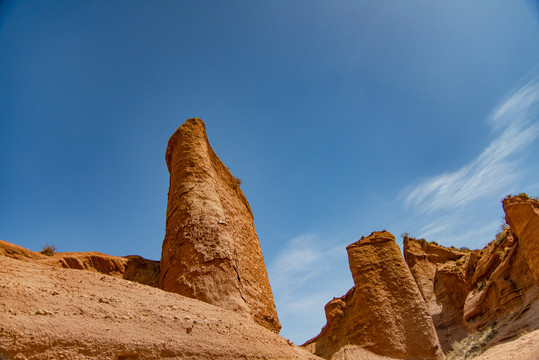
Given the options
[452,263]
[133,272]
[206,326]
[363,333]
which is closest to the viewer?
[206,326]

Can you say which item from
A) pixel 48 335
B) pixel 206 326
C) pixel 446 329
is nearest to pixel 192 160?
pixel 206 326

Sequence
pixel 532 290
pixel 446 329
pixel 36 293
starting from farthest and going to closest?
pixel 446 329
pixel 532 290
pixel 36 293

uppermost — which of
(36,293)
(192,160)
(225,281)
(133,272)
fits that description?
(192,160)

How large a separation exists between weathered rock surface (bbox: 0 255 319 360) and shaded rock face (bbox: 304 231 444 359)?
10937 mm

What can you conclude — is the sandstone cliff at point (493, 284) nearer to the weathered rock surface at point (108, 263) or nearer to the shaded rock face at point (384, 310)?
the shaded rock face at point (384, 310)

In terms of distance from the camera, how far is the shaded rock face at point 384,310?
13992mm

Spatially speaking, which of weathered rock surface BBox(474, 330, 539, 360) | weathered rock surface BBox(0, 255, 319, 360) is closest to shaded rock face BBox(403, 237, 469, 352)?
weathered rock surface BBox(474, 330, 539, 360)

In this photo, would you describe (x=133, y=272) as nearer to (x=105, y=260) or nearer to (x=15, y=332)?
(x=105, y=260)

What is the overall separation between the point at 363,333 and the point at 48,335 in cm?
1487

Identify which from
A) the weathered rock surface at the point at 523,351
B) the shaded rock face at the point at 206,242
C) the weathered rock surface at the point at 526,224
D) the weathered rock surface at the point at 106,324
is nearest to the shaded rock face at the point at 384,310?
the weathered rock surface at the point at 526,224

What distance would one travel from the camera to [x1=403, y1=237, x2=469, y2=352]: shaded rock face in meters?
19.7

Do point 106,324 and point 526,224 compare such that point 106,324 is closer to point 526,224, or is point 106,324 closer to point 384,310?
point 384,310

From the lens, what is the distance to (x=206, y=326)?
4.57 m

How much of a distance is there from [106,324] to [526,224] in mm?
14944
